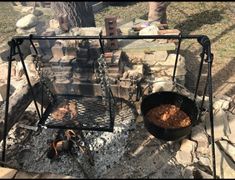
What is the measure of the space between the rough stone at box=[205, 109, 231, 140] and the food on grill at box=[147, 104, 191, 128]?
833 mm

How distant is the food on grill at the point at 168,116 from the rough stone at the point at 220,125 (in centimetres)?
83

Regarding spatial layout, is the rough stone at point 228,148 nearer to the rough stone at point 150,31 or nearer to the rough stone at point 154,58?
the rough stone at point 154,58

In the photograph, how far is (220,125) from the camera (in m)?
5.11

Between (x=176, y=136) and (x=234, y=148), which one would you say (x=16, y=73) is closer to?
(x=176, y=136)

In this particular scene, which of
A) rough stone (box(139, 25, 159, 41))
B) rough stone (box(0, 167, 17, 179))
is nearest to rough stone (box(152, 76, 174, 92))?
rough stone (box(139, 25, 159, 41))

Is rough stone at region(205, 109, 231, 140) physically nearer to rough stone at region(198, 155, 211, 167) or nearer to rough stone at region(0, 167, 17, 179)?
rough stone at region(198, 155, 211, 167)

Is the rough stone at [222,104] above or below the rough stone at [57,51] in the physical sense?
below

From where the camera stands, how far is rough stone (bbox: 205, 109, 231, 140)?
16.3ft

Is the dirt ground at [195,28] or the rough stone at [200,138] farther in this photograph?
the dirt ground at [195,28]

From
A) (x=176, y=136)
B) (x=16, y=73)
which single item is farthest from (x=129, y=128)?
(x=16, y=73)

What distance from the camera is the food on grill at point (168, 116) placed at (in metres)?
4.31

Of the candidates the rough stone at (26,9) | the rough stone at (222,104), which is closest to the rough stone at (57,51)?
the rough stone at (222,104)

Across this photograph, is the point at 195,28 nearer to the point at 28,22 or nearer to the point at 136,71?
the point at 136,71

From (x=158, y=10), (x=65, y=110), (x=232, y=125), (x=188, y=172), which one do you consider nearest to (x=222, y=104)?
(x=232, y=125)
